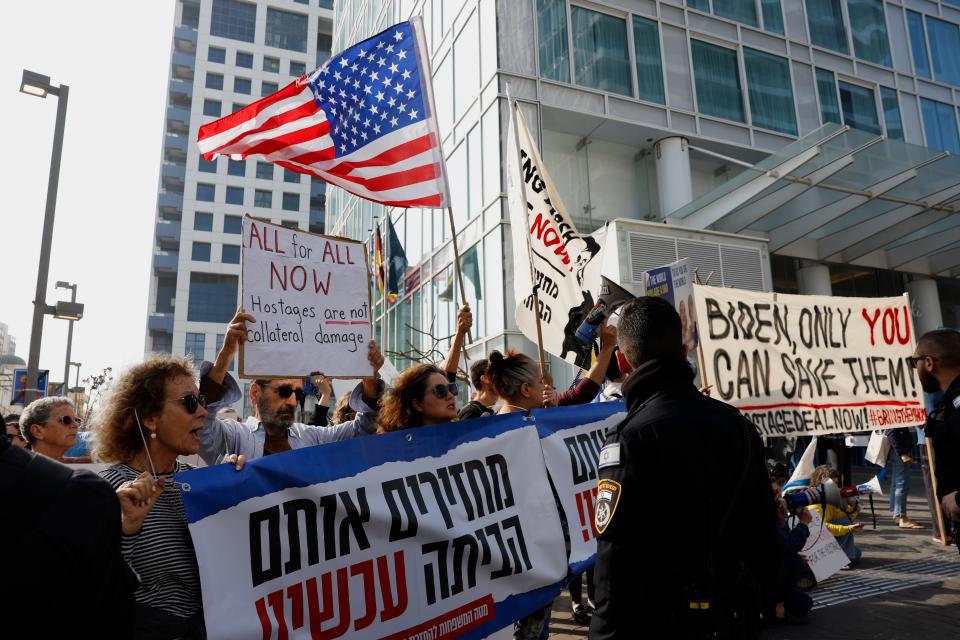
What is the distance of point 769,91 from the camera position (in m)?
18.0

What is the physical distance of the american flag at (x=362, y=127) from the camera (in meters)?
4.70

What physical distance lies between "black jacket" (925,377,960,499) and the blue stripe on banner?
209cm

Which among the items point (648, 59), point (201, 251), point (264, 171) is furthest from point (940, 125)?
point (201, 251)

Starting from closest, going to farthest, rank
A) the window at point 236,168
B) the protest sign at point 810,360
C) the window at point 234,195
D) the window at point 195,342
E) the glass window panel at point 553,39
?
the protest sign at point 810,360 → the glass window panel at point 553,39 → the window at point 195,342 → the window at point 234,195 → the window at point 236,168

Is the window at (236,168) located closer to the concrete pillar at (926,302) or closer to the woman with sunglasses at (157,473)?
the concrete pillar at (926,302)

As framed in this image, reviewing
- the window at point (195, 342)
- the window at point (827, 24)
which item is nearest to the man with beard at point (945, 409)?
the window at point (827, 24)

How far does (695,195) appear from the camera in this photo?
58.4 ft

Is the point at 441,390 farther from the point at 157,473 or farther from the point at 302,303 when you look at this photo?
the point at 157,473

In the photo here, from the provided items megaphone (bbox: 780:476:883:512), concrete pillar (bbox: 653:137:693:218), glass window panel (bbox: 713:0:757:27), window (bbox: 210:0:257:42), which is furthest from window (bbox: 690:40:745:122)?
window (bbox: 210:0:257:42)

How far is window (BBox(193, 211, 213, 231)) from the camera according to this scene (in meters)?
59.2

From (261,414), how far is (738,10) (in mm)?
19136

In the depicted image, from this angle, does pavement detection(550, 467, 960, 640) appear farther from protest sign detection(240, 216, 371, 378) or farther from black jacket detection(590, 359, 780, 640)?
black jacket detection(590, 359, 780, 640)

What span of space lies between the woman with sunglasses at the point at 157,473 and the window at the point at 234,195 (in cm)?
6256

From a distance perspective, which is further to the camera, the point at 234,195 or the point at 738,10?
the point at 234,195
